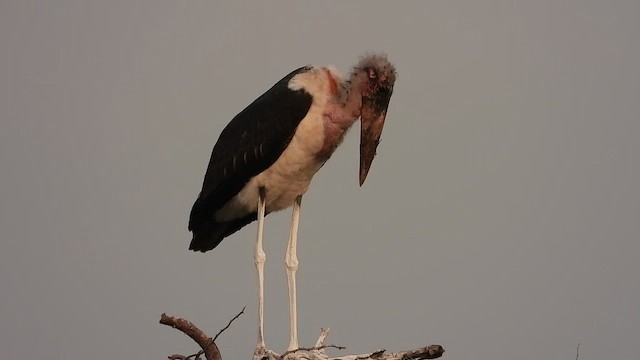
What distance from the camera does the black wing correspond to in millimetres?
10117

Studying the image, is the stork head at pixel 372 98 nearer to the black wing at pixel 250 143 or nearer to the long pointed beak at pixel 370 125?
the long pointed beak at pixel 370 125

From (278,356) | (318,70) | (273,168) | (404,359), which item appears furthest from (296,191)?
(404,359)

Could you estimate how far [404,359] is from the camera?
776 centimetres

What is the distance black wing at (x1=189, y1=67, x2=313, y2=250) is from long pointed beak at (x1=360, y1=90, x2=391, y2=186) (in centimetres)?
45

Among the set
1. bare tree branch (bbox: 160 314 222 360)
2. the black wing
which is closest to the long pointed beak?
the black wing

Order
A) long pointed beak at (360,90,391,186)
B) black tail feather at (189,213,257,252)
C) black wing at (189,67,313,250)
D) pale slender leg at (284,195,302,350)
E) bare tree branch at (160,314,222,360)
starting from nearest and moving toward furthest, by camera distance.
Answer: bare tree branch at (160,314,222,360) → long pointed beak at (360,90,391,186) → black wing at (189,67,313,250) → pale slender leg at (284,195,302,350) → black tail feather at (189,213,257,252)

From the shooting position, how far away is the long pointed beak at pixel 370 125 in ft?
32.8

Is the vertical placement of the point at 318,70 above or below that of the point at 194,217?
above

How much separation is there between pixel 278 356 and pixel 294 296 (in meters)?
1.65

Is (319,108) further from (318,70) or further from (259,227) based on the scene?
(259,227)

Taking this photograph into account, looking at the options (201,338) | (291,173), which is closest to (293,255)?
(291,173)

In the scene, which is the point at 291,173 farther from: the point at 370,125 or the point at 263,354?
the point at 263,354

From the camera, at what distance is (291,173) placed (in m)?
10.3

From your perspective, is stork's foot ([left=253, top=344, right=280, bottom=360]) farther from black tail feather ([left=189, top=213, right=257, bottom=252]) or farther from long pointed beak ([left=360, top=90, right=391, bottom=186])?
black tail feather ([left=189, top=213, right=257, bottom=252])
